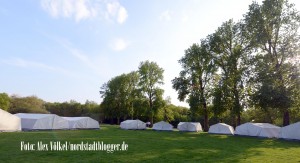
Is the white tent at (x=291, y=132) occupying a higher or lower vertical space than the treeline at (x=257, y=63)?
lower

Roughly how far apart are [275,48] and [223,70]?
37.7ft

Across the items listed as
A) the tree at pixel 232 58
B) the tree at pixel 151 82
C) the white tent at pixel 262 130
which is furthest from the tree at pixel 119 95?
the white tent at pixel 262 130

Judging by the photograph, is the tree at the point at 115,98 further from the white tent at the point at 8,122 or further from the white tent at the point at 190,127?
the white tent at the point at 8,122

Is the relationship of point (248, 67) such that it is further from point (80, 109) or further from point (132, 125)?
point (80, 109)

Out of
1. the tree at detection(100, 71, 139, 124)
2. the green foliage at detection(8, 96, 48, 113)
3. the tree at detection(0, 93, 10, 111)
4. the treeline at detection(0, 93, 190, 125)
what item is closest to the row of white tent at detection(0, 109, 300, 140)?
the treeline at detection(0, 93, 190, 125)

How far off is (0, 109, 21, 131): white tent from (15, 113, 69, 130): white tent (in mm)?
3350

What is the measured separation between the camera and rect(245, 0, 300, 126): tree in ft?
115

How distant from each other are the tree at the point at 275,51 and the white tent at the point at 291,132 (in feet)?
5.74

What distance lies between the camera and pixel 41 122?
4878 centimetres

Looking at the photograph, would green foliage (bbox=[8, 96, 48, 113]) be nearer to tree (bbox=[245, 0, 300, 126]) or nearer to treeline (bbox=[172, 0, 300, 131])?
treeline (bbox=[172, 0, 300, 131])

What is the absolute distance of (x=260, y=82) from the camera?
121ft

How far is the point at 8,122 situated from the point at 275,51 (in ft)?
125

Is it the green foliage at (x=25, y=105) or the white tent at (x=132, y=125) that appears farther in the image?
the green foliage at (x=25, y=105)

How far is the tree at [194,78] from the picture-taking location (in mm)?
53125
